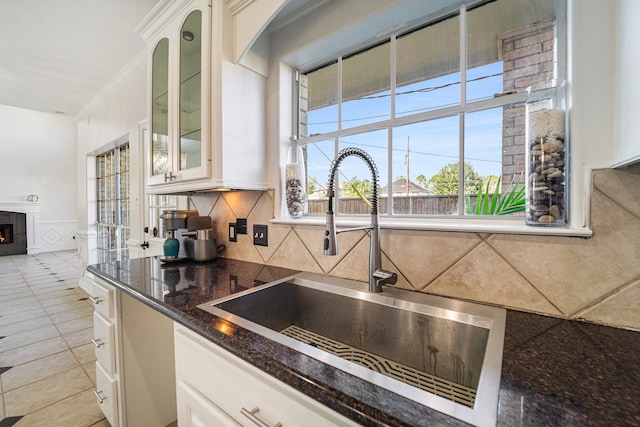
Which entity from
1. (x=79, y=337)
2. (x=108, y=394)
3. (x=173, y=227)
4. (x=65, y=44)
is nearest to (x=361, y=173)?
(x=173, y=227)

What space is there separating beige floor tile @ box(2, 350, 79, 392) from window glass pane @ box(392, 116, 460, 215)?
8.52ft

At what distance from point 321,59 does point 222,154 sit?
2.44ft

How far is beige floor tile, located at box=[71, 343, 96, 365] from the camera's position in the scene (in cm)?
206

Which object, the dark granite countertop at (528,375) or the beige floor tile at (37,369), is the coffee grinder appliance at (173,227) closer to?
the dark granite countertop at (528,375)

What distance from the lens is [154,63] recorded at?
169 cm

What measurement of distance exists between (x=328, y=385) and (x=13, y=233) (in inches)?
354

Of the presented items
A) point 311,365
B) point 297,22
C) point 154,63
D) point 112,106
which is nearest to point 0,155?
point 112,106

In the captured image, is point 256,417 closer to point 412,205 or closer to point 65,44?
point 412,205

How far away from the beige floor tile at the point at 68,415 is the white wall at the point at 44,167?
6564 millimetres

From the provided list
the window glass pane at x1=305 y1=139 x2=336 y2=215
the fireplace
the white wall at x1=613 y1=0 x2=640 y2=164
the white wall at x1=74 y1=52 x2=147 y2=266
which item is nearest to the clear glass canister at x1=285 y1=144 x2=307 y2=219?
the window glass pane at x1=305 y1=139 x2=336 y2=215

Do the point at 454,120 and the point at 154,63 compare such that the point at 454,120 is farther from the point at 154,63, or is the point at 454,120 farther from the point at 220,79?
the point at 154,63

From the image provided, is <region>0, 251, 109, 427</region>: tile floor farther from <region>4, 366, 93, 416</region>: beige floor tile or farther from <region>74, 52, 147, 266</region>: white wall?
<region>74, 52, 147, 266</region>: white wall

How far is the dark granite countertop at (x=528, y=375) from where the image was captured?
1.40 feet

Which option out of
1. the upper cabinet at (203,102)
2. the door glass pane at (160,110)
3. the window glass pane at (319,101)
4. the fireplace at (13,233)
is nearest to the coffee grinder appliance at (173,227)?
the upper cabinet at (203,102)
